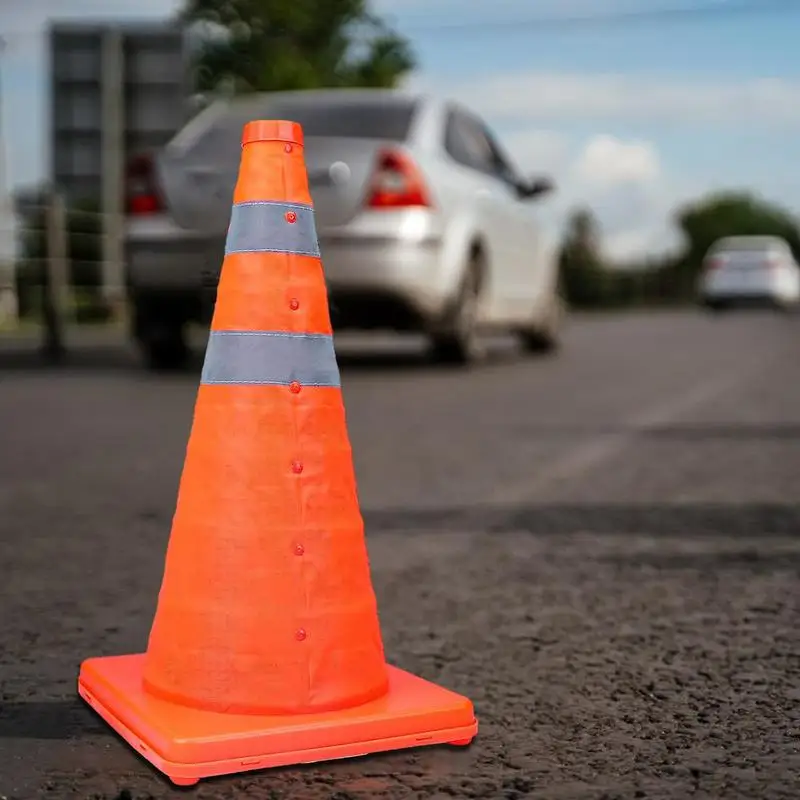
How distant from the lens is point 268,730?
9.04ft

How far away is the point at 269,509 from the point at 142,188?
312 inches

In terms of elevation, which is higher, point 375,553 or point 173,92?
point 173,92

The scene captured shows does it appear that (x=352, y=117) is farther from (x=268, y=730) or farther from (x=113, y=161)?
(x=113, y=161)

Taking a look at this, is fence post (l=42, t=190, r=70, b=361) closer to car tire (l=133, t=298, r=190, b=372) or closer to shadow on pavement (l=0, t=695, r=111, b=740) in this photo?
car tire (l=133, t=298, r=190, b=372)

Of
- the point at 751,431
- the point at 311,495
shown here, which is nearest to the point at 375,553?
the point at 311,495

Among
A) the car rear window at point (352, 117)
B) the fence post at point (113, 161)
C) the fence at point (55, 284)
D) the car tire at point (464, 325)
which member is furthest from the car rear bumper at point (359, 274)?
the fence post at point (113, 161)

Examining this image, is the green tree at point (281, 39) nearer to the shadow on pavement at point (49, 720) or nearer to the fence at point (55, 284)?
the fence at point (55, 284)

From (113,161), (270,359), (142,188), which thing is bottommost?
(270,359)

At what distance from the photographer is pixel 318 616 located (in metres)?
2.96

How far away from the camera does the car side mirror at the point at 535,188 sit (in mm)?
12875

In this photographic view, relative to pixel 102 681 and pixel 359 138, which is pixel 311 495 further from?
pixel 359 138

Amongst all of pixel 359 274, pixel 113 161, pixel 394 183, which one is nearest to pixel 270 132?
pixel 359 274

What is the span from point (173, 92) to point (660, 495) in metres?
25.5

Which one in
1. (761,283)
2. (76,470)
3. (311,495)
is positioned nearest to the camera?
(311,495)
